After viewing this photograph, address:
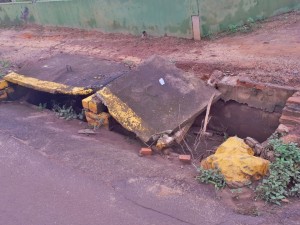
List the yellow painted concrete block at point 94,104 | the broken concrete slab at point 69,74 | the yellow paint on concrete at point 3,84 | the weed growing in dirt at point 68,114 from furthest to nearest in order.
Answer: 1. the yellow paint on concrete at point 3,84
2. the weed growing in dirt at point 68,114
3. the broken concrete slab at point 69,74
4. the yellow painted concrete block at point 94,104

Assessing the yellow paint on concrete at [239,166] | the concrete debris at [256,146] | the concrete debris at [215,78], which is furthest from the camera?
the concrete debris at [215,78]

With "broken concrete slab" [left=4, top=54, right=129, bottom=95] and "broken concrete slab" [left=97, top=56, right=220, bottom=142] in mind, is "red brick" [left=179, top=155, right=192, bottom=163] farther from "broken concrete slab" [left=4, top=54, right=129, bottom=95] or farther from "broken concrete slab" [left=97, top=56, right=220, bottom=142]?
"broken concrete slab" [left=4, top=54, right=129, bottom=95]

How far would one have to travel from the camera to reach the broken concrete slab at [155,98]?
5332 mm

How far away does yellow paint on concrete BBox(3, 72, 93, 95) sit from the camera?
6.18m

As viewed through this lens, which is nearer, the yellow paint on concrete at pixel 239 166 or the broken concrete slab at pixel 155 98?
the yellow paint on concrete at pixel 239 166

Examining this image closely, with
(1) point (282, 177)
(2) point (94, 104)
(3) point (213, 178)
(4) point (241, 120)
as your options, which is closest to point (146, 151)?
(3) point (213, 178)

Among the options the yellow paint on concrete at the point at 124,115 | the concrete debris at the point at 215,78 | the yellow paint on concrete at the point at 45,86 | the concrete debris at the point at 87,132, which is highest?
the yellow paint on concrete at the point at 45,86

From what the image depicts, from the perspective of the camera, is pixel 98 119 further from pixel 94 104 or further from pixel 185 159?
pixel 185 159

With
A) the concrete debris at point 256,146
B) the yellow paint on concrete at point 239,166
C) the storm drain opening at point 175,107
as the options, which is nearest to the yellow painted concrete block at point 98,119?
the storm drain opening at point 175,107

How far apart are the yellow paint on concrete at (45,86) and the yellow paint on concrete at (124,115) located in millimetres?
541

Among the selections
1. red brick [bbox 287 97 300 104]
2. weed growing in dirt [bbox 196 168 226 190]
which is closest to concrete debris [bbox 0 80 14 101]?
weed growing in dirt [bbox 196 168 226 190]

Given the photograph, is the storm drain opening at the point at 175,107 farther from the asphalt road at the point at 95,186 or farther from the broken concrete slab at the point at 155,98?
the asphalt road at the point at 95,186

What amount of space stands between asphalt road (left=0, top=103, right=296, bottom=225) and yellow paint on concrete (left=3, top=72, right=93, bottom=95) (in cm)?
78

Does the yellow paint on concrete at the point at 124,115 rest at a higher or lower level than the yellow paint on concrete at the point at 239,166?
higher
